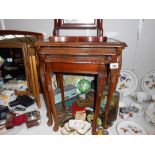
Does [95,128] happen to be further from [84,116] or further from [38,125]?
[38,125]

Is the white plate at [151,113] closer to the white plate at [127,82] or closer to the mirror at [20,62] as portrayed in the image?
the white plate at [127,82]

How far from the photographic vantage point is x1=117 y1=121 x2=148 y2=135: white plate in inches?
48.3

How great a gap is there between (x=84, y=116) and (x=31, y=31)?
116 centimetres

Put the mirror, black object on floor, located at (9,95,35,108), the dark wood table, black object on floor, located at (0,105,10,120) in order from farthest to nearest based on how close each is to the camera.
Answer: black object on floor, located at (9,95,35,108) < the mirror < black object on floor, located at (0,105,10,120) < the dark wood table

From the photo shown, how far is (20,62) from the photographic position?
5.26 ft

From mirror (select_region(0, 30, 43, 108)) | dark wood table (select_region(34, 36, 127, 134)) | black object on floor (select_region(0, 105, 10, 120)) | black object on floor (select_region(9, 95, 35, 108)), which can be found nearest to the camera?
dark wood table (select_region(34, 36, 127, 134))

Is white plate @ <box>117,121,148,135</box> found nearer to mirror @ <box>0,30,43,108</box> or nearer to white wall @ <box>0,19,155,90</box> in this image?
white wall @ <box>0,19,155,90</box>

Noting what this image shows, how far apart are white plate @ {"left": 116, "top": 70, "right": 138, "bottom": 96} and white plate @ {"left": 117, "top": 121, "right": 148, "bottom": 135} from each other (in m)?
0.44

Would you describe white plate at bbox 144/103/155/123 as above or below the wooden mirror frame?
below

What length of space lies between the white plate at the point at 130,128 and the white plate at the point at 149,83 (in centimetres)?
58

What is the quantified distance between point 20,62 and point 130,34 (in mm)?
1313

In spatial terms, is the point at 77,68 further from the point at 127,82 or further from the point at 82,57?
the point at 127,82

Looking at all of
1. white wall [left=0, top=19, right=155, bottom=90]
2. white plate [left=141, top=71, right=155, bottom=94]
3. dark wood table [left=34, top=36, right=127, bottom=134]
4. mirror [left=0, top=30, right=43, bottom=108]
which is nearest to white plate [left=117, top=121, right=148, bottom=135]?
dark wood table [left=34, top=36, right=127, bottom=134]
